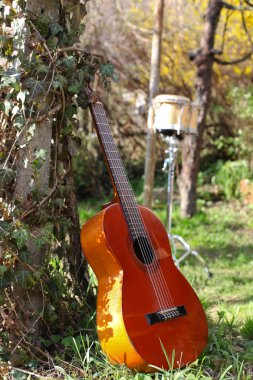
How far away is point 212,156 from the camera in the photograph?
8.69 metres

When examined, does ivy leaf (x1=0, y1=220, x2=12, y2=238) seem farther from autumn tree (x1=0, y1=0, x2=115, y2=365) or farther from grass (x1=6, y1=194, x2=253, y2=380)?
grass (x1=6, y1=194, x2=253, y2=380)

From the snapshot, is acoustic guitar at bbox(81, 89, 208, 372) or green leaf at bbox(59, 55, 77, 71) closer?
acoustic guitar at bbox(81, 89, 208, 372)

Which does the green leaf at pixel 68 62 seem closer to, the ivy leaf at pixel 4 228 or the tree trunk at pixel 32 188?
the tree trunk at pixel 32 188

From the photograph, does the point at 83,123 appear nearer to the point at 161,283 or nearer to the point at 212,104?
the point at 212,104

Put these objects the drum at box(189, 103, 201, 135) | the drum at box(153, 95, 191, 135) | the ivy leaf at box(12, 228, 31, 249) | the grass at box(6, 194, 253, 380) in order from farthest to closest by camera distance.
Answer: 1. the drum at box(189, 103, 201, 135)
2. the drum at box(153, 95, 191, 135)
3. the grass at box(6, 194, 253, 380)
4. the ivy leaf at box(12, 228, 31, 249)

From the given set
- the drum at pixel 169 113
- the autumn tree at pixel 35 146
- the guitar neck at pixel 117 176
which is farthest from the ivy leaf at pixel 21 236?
the drum at pixel 169 113

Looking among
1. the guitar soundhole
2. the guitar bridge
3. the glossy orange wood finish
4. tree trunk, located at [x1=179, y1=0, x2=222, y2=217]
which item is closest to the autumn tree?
the glossy orange wood finish

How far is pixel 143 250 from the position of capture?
262 cm

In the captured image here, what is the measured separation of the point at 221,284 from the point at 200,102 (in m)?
2.82

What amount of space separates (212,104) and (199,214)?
2.26 metres

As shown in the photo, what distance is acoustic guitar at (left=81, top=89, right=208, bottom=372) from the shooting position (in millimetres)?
2369

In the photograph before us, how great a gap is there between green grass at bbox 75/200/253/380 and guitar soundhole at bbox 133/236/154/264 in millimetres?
471

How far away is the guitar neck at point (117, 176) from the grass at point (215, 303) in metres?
0.56

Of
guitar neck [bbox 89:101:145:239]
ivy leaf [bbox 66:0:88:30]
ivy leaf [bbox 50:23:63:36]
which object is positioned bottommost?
guitar neck [bbox 89:101:145:239]
